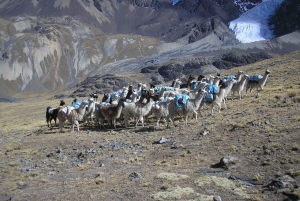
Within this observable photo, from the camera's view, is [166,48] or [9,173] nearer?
[9,173]

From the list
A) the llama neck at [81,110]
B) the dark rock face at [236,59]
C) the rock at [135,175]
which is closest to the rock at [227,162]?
the rock at [135,175]

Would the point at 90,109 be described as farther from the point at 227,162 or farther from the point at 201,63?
the point at 201,63

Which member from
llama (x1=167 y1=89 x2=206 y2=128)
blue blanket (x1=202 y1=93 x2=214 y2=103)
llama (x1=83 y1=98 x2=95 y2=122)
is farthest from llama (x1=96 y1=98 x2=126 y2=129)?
blue blanket (x1=202 y1=93 x2=214 y2=103)

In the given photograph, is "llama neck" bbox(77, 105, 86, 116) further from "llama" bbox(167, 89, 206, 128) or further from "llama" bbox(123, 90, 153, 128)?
"llama" bbox(167, 89, 206, 128)

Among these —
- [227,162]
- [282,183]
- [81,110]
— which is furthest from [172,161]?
[81,110]

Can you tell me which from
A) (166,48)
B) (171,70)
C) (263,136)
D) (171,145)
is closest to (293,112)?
(263,136)

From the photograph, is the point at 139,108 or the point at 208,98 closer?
the point at 139,108

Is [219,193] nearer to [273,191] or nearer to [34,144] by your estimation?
[273,191]

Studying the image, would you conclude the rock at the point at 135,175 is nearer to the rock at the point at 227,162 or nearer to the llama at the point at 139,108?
the rock at the point at 227,162

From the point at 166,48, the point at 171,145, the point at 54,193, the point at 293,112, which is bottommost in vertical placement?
the point at 54,193

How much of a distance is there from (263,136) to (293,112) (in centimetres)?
304

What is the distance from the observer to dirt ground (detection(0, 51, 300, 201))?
30.3ft

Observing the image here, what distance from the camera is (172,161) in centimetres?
1170

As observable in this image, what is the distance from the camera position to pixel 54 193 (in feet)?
33.7
